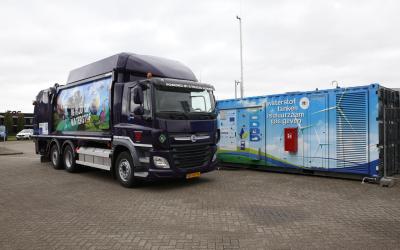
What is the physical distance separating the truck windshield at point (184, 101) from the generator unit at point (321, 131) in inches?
108

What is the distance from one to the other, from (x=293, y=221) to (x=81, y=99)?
26.1 ft

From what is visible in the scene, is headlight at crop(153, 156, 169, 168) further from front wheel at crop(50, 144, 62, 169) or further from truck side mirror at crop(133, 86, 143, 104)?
front wheel at crop(50, 144, 62, 169)

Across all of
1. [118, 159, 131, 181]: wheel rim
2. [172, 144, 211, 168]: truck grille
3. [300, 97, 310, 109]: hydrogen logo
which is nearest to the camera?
[172, 144, 211, 168]: truck grille

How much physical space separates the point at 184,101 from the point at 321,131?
4272mm

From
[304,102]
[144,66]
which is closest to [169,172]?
[144,66]

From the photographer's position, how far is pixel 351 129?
9344mm

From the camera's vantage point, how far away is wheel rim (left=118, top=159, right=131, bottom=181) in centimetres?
877

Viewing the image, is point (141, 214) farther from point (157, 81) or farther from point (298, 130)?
point (298, 130)

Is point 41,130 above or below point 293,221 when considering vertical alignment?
above

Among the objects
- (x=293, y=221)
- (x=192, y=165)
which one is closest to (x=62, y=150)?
(x=192, y=165)

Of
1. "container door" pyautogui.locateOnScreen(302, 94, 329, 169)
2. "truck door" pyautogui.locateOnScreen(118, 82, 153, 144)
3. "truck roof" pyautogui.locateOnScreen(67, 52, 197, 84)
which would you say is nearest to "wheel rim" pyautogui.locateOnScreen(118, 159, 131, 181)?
"truck door" pyautogui.locateOnScreen(118, 82, 153, 144)

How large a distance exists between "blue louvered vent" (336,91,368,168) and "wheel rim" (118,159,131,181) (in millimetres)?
5875

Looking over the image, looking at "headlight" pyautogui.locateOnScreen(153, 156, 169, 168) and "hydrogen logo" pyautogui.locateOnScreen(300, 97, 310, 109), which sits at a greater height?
"hydrogen logo" pyautogui.locateOnScreen(300, 97, 310, 109)

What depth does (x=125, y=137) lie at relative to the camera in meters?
8.73
